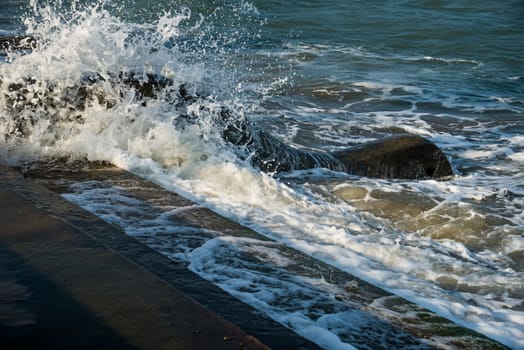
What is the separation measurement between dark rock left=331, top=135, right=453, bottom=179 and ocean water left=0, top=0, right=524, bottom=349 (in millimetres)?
233

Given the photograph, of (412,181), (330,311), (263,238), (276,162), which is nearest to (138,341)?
(330,311)

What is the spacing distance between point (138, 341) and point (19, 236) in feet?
3.44

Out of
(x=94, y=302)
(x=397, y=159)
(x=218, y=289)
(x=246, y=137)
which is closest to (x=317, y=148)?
(x=397, y=159)

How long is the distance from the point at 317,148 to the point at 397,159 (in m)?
1.21

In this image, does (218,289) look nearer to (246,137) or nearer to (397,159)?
(246,137)

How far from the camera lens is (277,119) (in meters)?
8.84

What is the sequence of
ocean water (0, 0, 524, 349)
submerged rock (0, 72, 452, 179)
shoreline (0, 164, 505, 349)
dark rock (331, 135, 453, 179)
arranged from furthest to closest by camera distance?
dark rock (331, 135, 453, 179) < submerged rock (0, 72, 452, 179) < ocean water (0, 0, 524, 349) < shoreline (0, 164, 505, 349)

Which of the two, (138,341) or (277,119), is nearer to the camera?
(138,341)

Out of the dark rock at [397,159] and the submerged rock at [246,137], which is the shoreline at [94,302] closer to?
the submerged rock at [246,137]

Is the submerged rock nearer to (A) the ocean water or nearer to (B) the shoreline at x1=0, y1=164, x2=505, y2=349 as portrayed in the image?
(A) the ocean water

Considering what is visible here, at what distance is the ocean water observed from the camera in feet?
11.9

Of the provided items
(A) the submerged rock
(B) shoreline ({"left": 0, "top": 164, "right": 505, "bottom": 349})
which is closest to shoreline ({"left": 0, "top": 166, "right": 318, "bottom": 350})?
(B) shoreline ({"left": 0, "top": 164, "right": 505, "bottom": 349})

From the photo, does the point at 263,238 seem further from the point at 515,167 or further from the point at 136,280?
the point at 515,167

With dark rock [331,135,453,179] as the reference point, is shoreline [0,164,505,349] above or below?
above
